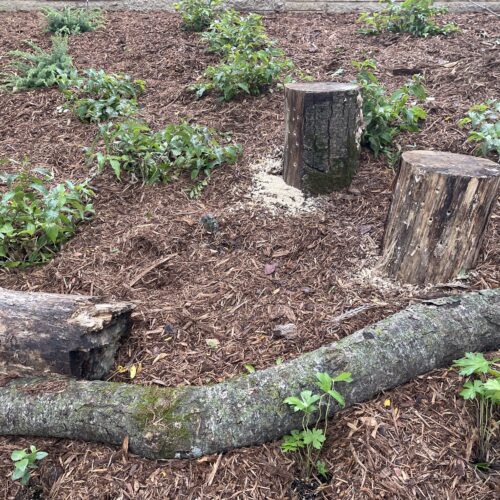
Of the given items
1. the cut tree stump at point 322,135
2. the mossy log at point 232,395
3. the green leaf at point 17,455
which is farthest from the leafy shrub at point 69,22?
the green leaf at point 17,455

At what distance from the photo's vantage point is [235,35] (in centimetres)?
571

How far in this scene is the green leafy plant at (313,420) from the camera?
79.1 inches

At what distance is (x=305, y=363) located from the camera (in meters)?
2.28

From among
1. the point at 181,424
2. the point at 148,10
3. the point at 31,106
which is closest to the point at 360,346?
the point at 181,424

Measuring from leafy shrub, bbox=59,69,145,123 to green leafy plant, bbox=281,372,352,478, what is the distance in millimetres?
3453

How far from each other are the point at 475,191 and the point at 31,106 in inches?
179

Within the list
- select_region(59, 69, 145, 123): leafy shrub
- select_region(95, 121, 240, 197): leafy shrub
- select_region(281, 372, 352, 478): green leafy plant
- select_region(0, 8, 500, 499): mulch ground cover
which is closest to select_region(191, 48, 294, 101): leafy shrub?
select_region(0, 8, 500, 499): mulch ground cover

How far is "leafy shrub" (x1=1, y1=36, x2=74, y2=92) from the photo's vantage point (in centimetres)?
540

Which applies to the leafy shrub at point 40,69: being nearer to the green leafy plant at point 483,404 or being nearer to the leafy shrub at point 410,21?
the leafy shrub at point 410,21

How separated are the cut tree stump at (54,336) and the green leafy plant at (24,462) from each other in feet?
1.28

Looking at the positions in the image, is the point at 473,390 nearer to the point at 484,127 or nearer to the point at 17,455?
the point at 17,455

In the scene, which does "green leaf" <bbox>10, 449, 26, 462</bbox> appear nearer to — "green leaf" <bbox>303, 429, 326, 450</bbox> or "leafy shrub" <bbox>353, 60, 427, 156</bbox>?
"green leaf" <bbox>303, 429, 326, 450</bbox>

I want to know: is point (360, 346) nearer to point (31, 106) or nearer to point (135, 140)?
point (135, 140)

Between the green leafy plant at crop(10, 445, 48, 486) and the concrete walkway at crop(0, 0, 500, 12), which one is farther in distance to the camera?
the concrete walkway at crop(0, 0, 500, 12)
